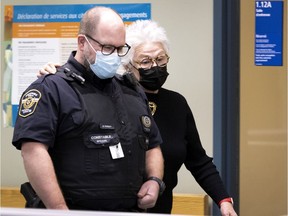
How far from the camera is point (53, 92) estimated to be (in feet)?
6.26

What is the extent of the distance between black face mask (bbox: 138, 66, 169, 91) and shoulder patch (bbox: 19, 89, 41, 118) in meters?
0.61

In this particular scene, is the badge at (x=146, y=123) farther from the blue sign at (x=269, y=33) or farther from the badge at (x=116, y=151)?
the blue sign at (x=269, y=33)

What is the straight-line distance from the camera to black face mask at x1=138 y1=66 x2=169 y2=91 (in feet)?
7.86

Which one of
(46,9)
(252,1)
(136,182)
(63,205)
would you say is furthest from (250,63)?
(63,205)

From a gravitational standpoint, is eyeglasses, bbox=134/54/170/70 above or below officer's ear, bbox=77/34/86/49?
below

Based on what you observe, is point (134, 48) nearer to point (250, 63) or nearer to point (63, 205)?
point (63, 205)

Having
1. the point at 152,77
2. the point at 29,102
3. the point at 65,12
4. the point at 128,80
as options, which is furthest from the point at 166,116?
the point at 65,12

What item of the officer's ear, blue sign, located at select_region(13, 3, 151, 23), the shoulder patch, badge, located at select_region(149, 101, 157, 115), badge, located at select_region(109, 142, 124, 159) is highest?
blue sign, located at select_region(13, 3, 151, 23)

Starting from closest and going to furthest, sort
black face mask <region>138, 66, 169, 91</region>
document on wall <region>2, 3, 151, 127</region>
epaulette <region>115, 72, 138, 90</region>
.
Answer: epaulette <region>115, 72, 138, 90</region> → black face mask <region>138, 66, 169, 91</region> → document on wall <region>2, 3, 151, 127</region>

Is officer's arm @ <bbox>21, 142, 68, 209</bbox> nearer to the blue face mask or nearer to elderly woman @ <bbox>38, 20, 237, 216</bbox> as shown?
the blue face mask

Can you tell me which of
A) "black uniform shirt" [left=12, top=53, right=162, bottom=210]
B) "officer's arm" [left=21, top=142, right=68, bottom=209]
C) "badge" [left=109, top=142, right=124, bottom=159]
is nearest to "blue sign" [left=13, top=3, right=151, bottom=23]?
"black uniform shirt" [left=12, top=53, right=162, bottom=210]

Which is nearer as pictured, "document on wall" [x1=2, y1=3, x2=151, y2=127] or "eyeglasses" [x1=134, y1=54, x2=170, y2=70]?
"eyeglasses" [x1=134, y1=54, x2=170, y2=70]

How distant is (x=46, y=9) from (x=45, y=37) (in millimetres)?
171

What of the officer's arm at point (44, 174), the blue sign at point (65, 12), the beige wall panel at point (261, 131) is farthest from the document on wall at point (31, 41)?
the officer's arm at point (44, 174)
